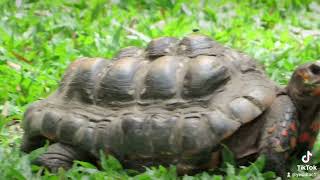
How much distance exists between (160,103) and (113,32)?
274 cm

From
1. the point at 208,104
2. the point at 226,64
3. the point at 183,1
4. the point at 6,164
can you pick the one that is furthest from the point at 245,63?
the point at 183,1

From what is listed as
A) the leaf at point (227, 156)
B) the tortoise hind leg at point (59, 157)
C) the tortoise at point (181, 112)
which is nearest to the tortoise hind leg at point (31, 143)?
A: the tortoise at point (181, 112)

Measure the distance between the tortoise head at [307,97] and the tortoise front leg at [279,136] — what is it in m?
0.06

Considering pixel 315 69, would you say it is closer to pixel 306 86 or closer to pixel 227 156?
pixel 306 86

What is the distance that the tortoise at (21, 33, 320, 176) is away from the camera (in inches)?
122

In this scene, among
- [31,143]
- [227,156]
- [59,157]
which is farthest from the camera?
[31,143]

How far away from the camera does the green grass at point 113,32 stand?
4547 mm

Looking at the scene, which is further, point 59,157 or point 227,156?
point 59,157

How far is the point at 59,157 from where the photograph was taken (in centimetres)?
330

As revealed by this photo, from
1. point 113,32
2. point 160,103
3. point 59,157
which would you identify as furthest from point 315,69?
point 113,32

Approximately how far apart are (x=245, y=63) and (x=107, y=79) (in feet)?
2.27

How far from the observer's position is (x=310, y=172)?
10.6 ft

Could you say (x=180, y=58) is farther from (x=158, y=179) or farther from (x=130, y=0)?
(x=130, y=0)

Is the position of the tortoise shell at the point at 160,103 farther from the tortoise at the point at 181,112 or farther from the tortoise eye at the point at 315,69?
the tortoise eye at the point at 315,69
